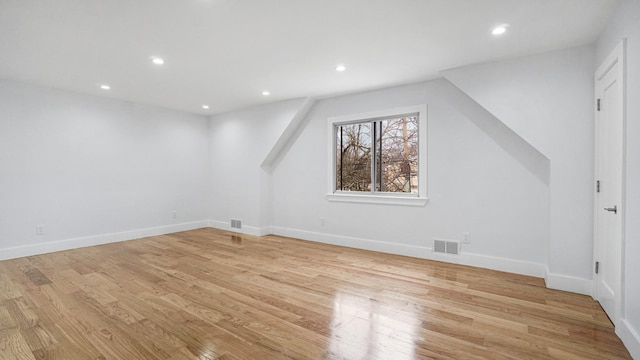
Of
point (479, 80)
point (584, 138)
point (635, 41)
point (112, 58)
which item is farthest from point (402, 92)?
point (112, 58)

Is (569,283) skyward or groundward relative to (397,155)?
groundward

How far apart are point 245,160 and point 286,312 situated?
390 centimetres

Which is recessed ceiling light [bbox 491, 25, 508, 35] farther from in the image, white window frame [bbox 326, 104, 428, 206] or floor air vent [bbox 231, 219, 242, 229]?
floor air vent [bbox 231, 219, 242, 229]

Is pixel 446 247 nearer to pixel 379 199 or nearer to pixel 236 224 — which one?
pixel 379 199

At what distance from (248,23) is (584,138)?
3381mm

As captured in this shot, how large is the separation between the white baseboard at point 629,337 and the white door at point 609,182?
0.10 m

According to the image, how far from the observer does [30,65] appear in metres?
3.49

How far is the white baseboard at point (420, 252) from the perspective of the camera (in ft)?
11.2

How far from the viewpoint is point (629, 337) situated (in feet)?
6.42

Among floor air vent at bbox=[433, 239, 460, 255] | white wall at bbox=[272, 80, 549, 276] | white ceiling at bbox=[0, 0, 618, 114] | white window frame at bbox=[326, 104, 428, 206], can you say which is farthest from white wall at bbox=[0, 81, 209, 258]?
floor air vent at bbox=[433, 239, 460, 255]

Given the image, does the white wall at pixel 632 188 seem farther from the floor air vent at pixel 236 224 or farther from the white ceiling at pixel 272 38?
the floor air vent at pixel 236 224

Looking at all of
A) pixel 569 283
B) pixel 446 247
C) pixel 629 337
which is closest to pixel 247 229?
pixel 446 247

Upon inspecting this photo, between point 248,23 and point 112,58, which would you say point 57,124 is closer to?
point 112,58

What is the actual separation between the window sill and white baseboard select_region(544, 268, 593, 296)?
1565 mm
